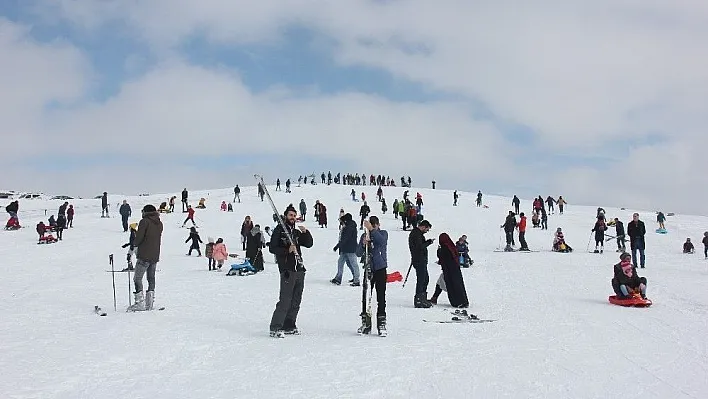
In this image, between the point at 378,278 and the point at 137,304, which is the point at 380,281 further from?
the point at 137,304

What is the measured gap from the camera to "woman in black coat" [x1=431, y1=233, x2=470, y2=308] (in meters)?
12.2

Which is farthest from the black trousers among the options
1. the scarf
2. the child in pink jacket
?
the child in pink jacket

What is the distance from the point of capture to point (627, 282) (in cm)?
1238

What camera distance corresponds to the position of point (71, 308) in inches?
456

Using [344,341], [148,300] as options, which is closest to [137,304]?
[148,300]

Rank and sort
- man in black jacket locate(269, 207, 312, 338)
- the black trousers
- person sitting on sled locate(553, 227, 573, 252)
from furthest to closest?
person sitting on sled locate(553, 227, 573, 252) < the black trousers < man in black jacket locate(269, 207, 312, 338)

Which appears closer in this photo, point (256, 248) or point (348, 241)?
point (348, 241)

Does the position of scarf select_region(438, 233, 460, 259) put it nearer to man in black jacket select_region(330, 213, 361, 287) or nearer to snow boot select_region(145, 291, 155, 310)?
man in black jacket select_region(330, 213, 361, 287)

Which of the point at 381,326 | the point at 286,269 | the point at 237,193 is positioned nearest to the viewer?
the point at 286,269

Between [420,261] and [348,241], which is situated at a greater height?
[348,241]

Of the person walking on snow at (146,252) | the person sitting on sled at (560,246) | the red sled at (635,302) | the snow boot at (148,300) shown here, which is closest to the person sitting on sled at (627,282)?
the red sled at (635,302)

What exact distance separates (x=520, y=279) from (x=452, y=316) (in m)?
6.78

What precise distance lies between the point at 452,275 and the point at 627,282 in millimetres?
3698

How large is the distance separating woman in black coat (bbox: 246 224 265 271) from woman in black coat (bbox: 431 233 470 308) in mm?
7989
